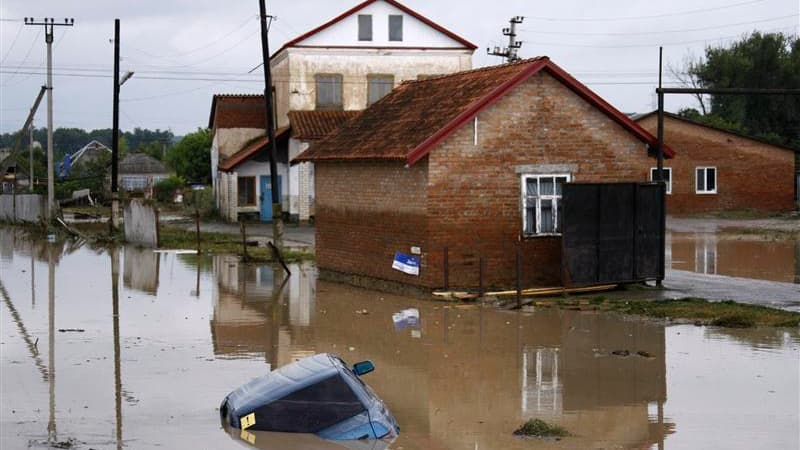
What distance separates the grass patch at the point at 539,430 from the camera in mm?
11766

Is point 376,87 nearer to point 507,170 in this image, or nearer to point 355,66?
point 355,66

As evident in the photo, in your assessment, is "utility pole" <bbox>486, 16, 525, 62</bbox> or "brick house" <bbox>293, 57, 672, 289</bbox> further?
"utility pole" <bbox>486, 16, 525, 62</bbox>

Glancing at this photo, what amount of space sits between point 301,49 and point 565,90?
91.7ft

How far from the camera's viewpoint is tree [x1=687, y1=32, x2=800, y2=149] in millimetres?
69875

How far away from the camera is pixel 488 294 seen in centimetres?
2227

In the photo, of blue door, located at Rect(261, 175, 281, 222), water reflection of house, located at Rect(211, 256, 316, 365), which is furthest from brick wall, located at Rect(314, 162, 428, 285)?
blue door, located at Rect(261, 175, 281, 222)

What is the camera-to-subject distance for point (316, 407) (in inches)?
455

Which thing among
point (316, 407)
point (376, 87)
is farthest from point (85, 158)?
point (316, 407)

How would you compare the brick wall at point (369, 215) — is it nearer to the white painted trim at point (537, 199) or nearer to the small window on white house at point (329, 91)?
the white painted trim at point (537, 199)

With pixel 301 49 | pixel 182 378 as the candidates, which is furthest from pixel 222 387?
pixel 301 49

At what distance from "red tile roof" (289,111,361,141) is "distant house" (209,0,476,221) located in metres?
0.04

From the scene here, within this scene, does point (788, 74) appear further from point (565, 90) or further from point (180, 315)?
point (180, 315)

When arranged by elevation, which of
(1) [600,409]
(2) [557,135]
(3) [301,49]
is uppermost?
(3) [301,49]

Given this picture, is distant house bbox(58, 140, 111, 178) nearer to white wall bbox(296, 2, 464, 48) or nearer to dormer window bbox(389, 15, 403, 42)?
white wall bbox(296, 2, 464, 48)
